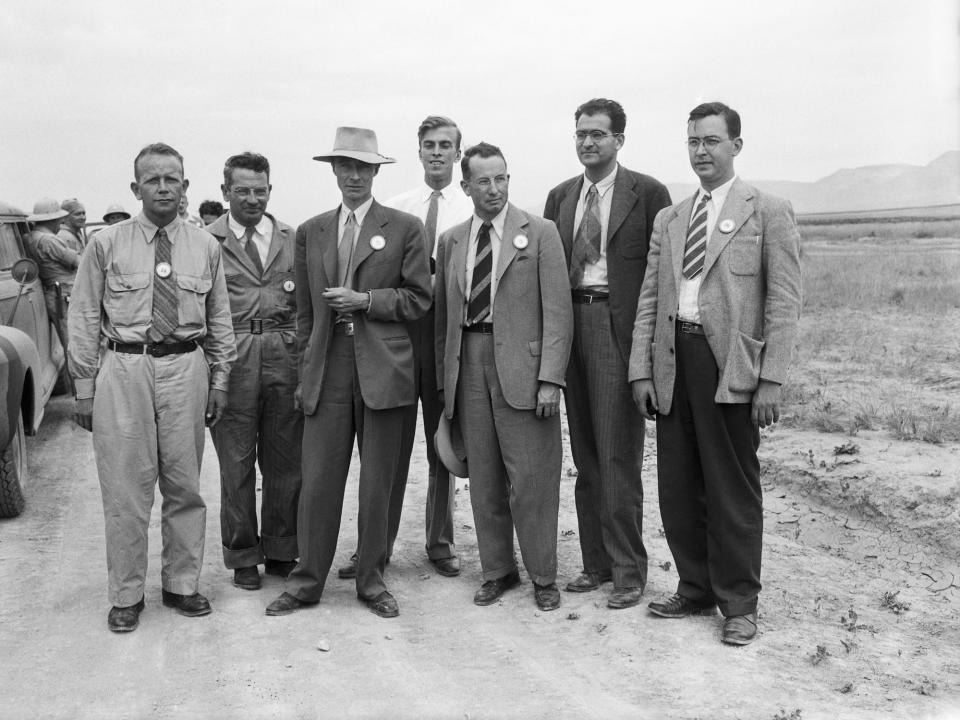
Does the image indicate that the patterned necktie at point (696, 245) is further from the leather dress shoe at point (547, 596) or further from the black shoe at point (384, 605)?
the black shoe at point (384, 605)

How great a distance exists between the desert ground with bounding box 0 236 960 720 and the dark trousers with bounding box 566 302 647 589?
0.28 m

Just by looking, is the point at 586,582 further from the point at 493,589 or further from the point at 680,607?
the point at 680,607

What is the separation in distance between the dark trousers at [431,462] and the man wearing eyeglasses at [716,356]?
1224mm

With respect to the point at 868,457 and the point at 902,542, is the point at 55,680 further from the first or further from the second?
the point at 868,457

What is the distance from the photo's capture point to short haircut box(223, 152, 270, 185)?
5145mm

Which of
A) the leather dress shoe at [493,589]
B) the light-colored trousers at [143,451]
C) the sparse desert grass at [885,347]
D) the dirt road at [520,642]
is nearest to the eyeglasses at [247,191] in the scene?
the light-colored trousers at [143,451]

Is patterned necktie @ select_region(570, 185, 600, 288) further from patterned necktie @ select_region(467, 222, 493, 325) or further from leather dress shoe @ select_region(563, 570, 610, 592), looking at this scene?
leather dress shoe @ select_region(563, 570, 610, 592)

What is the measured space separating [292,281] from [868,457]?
163 inches

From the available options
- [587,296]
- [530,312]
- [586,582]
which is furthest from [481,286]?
[586,582]

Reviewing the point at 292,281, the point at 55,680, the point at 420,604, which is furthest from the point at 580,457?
the point at 55,680

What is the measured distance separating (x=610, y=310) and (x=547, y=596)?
145cm

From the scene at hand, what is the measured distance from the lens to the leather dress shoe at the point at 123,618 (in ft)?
15.0

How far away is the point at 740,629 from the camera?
14.2ft

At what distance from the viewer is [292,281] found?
5238 millimetres
